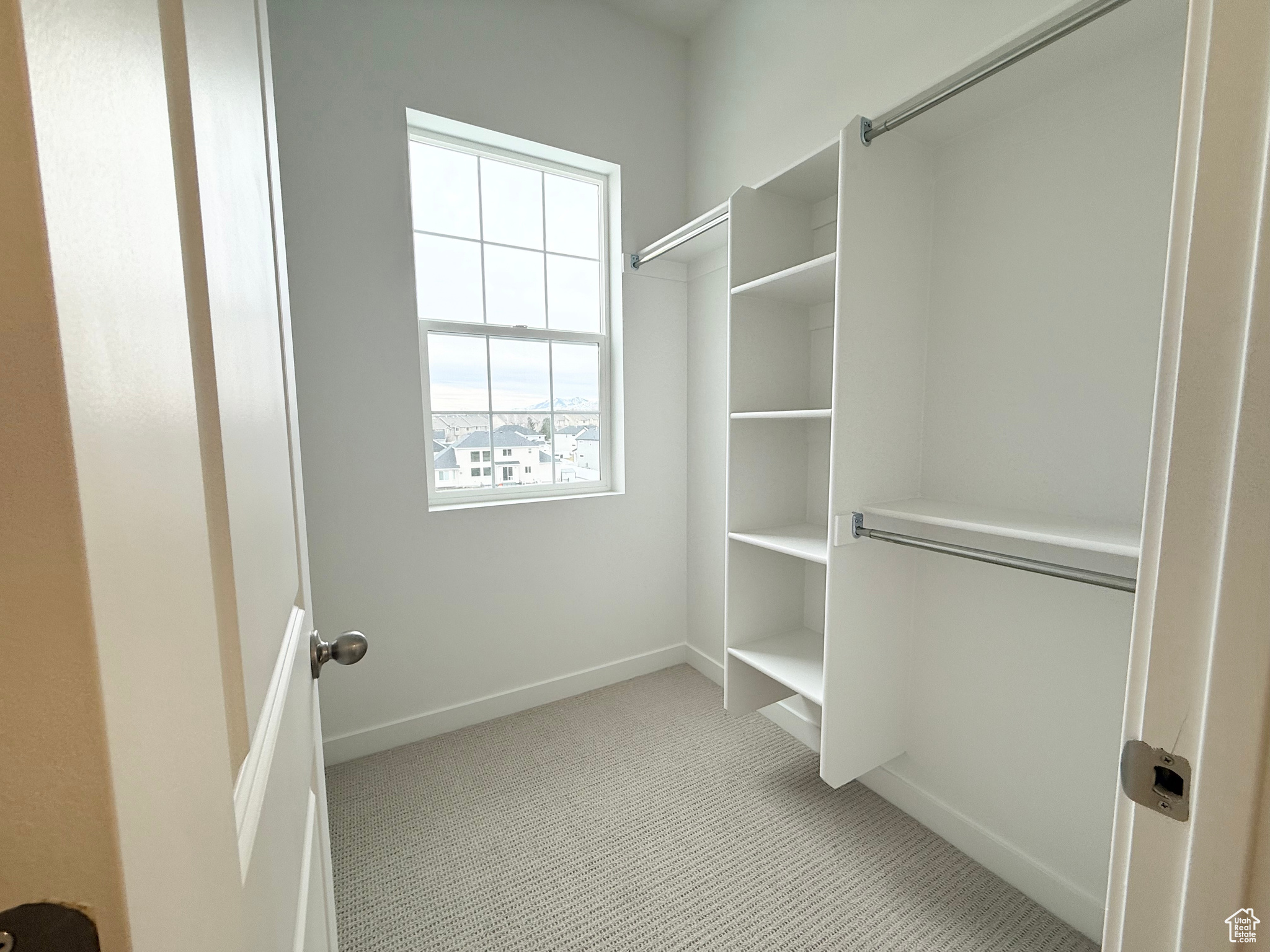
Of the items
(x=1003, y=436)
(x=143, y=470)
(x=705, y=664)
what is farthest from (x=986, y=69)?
(x=705, y=664)

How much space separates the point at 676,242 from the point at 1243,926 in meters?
2.28

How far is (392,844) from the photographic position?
170 cm

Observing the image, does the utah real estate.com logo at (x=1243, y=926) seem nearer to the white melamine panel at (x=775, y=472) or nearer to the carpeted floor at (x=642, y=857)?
the carpeted floor at (x=642, y=857)

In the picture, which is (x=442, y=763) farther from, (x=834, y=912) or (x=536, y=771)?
(x=834, y=912)

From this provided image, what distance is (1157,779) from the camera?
0.52 meters

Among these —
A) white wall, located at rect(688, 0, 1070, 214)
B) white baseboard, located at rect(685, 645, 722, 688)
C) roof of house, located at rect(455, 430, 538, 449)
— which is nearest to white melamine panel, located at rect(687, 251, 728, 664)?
white baseboard, located at rect(685, 645, 722, 688)

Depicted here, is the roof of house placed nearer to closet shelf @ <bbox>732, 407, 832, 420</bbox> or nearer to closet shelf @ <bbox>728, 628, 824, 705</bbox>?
closet shelf @ <bbox>732, 407, 832, 420</bbox>

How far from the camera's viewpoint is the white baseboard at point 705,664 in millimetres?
2658

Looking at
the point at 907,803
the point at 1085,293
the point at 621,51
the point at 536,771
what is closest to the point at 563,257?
→ the point at 621,51

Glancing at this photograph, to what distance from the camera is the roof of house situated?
2393mm

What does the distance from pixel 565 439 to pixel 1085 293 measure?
1961 millimetres

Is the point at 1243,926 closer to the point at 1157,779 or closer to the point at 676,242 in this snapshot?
the point at 1157,779

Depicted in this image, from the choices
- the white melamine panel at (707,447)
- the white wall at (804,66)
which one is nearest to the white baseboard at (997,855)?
the white melamine panel at (707,447)

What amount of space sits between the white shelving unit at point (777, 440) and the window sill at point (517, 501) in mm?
806
